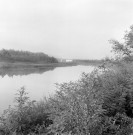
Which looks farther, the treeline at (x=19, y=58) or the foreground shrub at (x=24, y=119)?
the treeline at (x=19, y=58)

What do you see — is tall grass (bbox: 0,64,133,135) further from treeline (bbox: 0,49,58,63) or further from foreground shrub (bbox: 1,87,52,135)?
treeline (bbox: 0,49,58,63)

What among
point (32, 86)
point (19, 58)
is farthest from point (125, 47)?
point (19, 58)

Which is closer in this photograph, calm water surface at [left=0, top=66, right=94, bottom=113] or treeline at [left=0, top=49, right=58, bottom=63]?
calm water surface at [left=0, top=66, right=94, bottom=113]

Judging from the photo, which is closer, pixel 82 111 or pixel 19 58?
pixel 82 111

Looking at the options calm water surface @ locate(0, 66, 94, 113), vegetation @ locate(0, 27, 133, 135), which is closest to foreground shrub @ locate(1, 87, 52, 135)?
vegetation @ locate(0, 27, 133, 135)

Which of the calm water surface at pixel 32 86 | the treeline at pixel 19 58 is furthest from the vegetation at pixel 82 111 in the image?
the treeline at pixel 19 58

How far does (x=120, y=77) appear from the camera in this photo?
18.5ft

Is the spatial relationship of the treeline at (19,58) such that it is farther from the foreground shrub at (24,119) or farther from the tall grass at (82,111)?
the tall grass at (82,111)

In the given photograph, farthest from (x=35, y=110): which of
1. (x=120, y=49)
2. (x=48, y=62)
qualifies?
(x=48, y=62)

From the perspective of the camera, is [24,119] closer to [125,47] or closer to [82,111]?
[82,111]

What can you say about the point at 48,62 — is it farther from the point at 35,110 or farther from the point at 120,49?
the point at 35,110

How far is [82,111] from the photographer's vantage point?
9.91 feet

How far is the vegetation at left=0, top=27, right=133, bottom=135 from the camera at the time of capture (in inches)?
122

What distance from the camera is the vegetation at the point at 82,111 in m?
3.11
